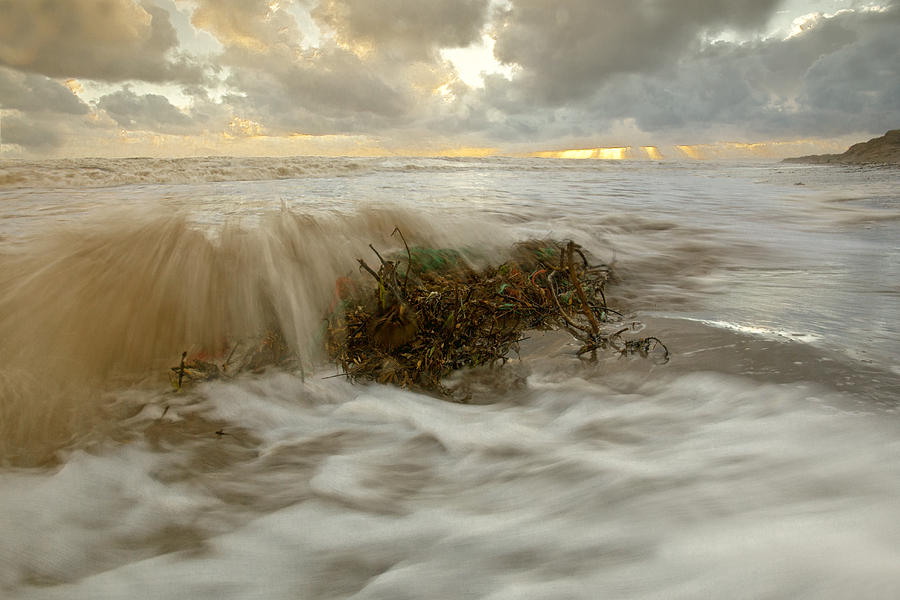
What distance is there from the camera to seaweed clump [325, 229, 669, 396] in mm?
2010

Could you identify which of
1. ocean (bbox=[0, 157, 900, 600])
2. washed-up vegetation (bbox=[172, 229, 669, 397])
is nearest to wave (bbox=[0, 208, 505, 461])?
ocean (bbox=[0, 157, 900, 600])

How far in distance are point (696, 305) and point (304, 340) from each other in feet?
6.97

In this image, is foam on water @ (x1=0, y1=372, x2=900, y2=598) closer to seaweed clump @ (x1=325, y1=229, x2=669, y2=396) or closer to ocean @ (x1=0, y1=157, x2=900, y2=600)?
ocean @ (x1=0, y1=157, x2=900, y2=600)

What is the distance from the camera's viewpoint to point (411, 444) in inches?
64.1

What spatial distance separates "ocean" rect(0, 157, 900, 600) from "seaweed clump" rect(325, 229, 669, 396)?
0.09m

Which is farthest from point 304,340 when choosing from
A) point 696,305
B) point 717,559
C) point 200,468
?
point 696,305

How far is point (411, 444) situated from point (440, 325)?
59 cm

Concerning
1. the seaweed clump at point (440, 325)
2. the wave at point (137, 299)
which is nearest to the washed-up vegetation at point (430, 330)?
the seaweed clump at point (440, 325)

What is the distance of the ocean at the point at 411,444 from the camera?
101cm

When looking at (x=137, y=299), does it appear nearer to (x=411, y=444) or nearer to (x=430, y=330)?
(x=430, y=330)

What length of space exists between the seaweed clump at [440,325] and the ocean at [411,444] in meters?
0.09

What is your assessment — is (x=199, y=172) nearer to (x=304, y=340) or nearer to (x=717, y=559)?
(x=304, y=340)

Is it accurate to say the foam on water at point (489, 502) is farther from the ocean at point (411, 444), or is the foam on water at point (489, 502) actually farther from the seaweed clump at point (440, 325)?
the seaweed clump at point (440, 325)

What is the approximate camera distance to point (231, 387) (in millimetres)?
1981
